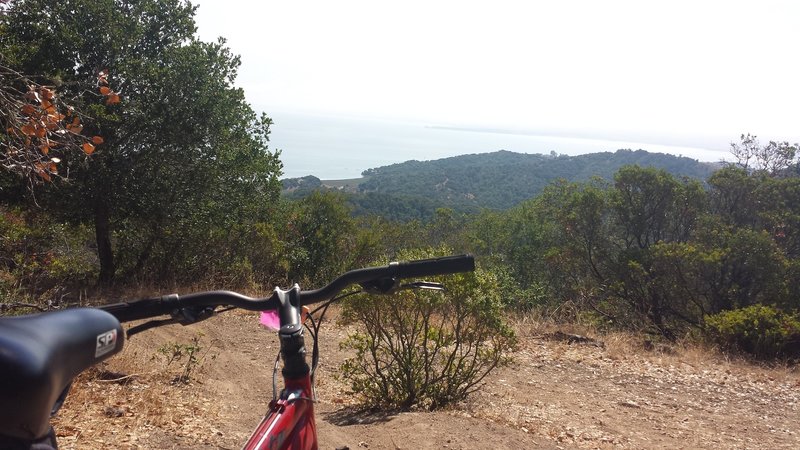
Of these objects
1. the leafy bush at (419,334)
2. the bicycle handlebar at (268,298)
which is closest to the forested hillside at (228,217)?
the leafy bush at (419,334)

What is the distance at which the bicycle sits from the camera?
88 centimetres

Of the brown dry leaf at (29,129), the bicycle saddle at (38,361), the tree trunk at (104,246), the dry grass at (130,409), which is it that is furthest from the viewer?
the tree trunk at (104,246)

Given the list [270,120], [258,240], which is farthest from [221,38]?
[258,240]

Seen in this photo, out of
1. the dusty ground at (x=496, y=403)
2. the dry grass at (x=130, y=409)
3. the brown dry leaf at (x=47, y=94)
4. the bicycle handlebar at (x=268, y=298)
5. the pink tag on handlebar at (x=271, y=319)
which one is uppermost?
the brown dry leaf at (x=47, y=94)

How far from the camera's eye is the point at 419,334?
474 centimetres

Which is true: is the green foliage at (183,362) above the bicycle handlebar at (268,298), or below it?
below

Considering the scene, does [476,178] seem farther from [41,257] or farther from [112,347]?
[112,347]

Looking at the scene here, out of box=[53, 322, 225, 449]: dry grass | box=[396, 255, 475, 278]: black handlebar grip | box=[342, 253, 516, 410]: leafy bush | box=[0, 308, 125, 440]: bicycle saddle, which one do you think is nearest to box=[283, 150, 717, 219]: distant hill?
box=[342, 253, 516, 410]: leafy bush

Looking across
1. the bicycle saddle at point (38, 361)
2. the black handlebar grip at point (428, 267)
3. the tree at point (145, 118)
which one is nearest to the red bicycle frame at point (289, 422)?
the black handlebar grip at point (428, 267)

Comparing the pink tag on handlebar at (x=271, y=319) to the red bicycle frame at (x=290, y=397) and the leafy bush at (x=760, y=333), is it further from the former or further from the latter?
the leafy bush at (x=760, y=333)

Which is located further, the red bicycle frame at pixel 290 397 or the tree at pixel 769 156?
the tree at pixel 769 156

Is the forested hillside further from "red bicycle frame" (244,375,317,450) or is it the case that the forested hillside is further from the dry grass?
"red bicycle frame" (244,375,317,450)

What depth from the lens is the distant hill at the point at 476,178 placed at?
46.7 metres

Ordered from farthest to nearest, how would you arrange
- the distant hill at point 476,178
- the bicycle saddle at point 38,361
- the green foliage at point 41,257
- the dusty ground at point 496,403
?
the distant hill at point 476,178, the green foliage at point 41,257, the dusty ground at point 496,403, the bicycle saddle at point 38,361
